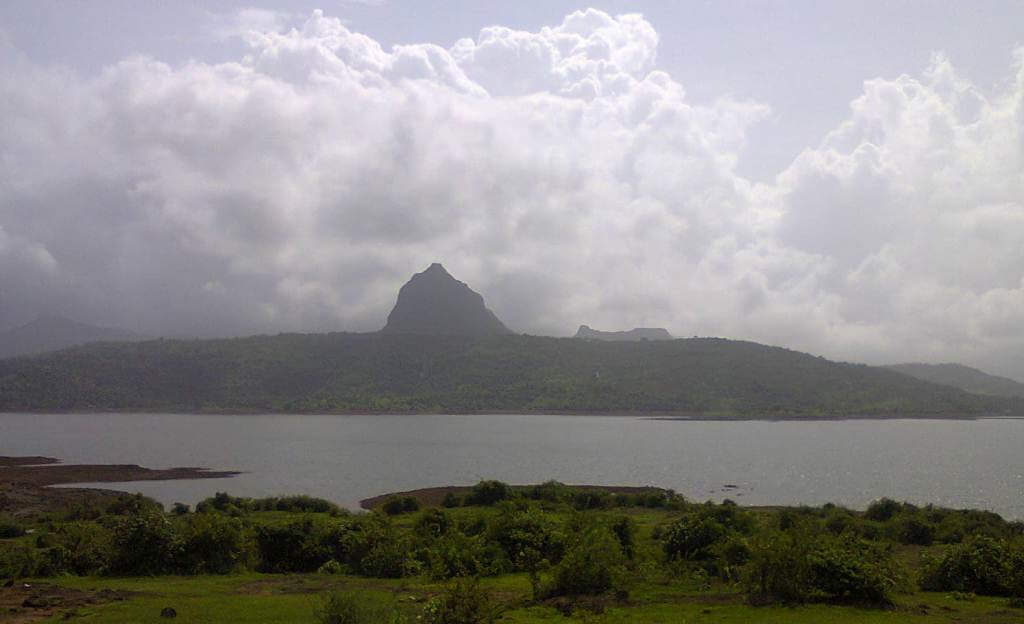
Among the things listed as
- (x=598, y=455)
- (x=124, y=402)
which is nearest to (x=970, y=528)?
(x=598, y=455)

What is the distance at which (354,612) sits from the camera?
1466 centimetres

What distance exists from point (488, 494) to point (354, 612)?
3640 cm

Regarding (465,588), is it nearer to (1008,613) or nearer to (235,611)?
Result: (235,611)

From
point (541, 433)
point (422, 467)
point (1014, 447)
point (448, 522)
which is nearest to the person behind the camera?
point (448, 522)

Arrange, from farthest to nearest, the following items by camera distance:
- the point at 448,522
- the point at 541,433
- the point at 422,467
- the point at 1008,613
Result: the point at 541,433, the point at 422,467, the point at 448,522, the point at 1008,613

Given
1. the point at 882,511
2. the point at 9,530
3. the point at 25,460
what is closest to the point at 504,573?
the point at 9,530

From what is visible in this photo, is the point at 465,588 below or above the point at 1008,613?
above

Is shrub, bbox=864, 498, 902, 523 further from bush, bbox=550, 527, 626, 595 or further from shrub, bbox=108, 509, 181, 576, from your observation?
shrub, bbox=108, 509, 181, 576

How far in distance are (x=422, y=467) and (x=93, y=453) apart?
1773 inches

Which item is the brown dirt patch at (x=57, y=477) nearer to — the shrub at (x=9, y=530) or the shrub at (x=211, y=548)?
the shrub at (x=9, y=530)

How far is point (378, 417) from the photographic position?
196m

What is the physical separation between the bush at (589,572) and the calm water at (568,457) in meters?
38.4

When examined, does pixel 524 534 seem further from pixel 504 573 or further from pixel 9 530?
pixel 9 530

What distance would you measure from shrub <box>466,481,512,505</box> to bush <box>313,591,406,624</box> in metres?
34.9
